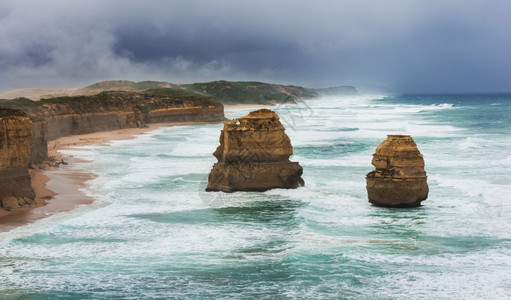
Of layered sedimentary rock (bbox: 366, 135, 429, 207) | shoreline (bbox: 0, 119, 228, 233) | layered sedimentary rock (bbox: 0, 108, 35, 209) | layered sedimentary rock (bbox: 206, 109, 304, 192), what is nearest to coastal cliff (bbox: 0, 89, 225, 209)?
layered sedimentary rock (bbox: 0, 108, 35, 209)

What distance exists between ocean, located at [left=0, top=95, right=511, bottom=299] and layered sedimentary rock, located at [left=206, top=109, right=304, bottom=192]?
0.47 meters

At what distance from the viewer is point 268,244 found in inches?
644

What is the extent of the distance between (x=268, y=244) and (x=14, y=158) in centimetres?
977

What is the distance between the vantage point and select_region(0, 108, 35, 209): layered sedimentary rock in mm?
21125

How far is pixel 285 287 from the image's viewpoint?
13039 mm

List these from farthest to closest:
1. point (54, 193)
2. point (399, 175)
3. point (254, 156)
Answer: point (54, 193)
point (254, 156)
point (399, 175)

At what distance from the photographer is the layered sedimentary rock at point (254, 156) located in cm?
2325

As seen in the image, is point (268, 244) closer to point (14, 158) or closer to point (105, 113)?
point (14, 158)

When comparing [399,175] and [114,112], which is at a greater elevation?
[114,112]

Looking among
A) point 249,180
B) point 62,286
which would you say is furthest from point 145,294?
point 249,180

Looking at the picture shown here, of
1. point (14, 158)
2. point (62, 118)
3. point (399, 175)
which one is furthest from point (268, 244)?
point (62, 118)

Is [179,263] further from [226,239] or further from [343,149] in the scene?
[343,149]

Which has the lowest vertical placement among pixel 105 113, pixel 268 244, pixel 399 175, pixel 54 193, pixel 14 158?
pixel 268 244

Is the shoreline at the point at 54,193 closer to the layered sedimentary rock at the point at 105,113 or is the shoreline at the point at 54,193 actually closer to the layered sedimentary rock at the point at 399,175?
the layered sedimentary rock at the point at 105,113
